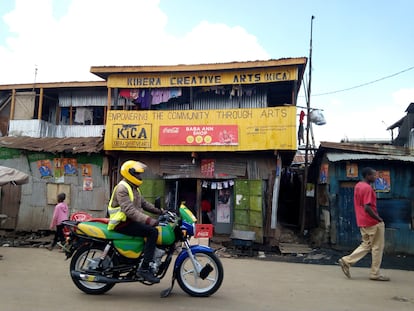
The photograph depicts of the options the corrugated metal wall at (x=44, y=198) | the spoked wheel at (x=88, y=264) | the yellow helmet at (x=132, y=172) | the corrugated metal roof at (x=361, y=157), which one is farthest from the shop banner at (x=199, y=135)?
the spoked wheel at (x=88, y=264)

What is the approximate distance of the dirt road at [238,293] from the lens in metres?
4.56

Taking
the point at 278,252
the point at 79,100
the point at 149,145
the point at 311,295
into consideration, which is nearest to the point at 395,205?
the point at 278,252

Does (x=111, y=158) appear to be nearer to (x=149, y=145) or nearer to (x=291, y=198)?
(x=149, y=145)

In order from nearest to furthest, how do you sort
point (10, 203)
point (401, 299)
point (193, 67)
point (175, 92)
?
point (401, 299) < point (193, 67) < point (175, 92) < point (10, 203)

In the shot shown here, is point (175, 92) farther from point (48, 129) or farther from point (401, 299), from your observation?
point (401, 299)

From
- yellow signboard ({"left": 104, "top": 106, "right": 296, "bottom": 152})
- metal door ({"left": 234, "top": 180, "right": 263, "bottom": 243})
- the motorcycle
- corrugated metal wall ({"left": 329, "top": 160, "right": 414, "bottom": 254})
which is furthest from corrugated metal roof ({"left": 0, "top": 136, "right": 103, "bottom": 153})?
the motorcycle

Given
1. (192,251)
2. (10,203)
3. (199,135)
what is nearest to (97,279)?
(192,251)

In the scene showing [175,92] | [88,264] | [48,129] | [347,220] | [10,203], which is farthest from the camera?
[48,129]

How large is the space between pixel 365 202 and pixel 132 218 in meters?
4.07

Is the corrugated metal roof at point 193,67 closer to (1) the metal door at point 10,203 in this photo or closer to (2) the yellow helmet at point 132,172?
(1) the metal door at point 10,203

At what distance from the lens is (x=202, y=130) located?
1227 centimetres

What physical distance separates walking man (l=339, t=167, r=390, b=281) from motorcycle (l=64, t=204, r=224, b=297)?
2.90 metres

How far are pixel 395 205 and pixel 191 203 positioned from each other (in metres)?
6.76

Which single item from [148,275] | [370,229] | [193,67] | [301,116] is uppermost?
[193,67]
